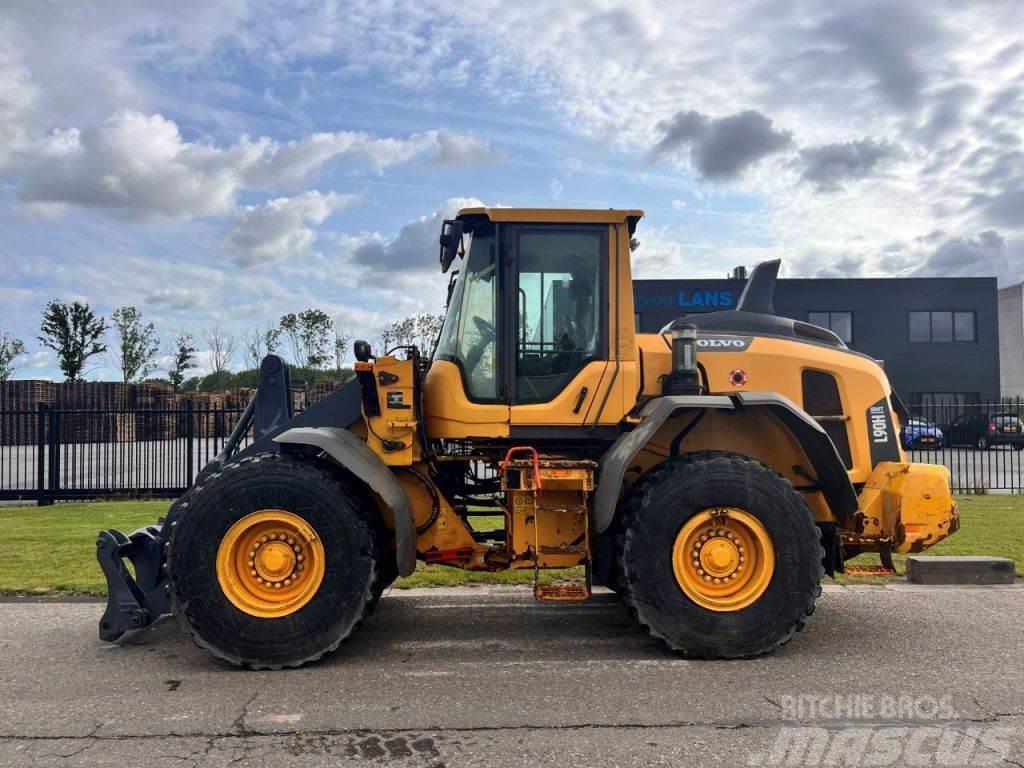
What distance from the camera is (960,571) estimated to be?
7172 mm

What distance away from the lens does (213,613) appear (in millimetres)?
4719

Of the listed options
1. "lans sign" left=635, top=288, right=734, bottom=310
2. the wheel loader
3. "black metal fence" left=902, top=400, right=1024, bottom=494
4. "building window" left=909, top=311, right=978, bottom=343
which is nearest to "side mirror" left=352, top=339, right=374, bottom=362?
the wheel loader

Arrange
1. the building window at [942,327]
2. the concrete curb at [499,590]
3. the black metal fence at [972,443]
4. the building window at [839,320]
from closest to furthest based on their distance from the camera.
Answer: the concrete curb at [499,590]
the black metal fence at [972,443]
the building window at [839,320]
the building window at [942,327]

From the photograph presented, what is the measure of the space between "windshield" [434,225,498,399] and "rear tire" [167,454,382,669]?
1209mm

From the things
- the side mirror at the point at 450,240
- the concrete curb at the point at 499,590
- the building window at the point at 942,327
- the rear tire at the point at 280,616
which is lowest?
the concrete curb at the point at 499,590

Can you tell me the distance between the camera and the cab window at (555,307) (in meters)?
5.37

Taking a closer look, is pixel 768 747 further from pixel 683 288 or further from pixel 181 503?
pixel 683 288

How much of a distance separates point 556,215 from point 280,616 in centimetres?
319

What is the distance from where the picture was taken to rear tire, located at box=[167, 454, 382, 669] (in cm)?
472

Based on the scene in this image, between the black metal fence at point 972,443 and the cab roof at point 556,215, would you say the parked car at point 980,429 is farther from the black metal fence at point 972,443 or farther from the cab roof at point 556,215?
the cab roof at point 556,215

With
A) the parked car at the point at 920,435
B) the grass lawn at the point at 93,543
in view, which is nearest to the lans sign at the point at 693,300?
the parked car at the point at 920,435

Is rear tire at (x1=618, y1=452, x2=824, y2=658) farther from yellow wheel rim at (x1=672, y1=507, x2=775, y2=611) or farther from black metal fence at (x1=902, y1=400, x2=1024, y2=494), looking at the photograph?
black metal fence at (x1=902, y1=400, x2=1024, y2=494)

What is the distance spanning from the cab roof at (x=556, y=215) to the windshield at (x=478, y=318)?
11 centimetres

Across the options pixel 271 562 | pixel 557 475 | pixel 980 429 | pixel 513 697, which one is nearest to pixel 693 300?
pixel 980 429
